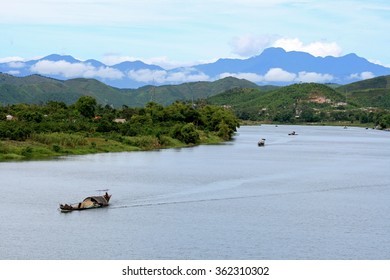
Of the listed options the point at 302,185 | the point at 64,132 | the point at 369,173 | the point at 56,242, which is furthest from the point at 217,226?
the point at 64,132

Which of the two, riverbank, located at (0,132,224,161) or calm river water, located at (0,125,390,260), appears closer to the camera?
calm river water, located at (0,125,390,260)

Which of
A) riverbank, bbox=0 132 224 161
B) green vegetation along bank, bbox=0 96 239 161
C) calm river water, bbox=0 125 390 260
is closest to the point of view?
calm river water, bbox=0 125 390 260

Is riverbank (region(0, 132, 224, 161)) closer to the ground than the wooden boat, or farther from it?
farther from it

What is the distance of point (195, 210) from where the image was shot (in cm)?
3844

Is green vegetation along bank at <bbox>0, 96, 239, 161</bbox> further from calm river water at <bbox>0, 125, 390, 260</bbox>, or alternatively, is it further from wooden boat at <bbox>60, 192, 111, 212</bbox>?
wooden boat at <bbox>60, 192, 111, 212</bbox>

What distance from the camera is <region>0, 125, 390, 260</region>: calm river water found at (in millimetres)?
29094

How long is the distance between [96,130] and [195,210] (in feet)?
146

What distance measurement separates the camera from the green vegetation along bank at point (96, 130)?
221 feet

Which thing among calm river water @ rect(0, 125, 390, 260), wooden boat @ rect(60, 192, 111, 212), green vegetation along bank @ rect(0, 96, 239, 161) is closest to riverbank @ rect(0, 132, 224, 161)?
green vegetation along bank @ rect(0, 96, 239, 161)

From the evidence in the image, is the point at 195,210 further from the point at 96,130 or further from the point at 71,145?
the point at 96,130

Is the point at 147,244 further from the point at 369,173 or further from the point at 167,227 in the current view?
the point at 369,173

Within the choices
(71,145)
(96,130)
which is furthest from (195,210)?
(96,130)

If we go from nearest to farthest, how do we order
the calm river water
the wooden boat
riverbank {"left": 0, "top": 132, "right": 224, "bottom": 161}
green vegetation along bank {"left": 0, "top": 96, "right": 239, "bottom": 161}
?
the calm river water < the wooden boat < riverbank {"left": 0, "top": 132, "right": 224, "bottom": 161} < green vegetation along bank {"left": 0, "top": 96, "right": 239, "bottom": 161}

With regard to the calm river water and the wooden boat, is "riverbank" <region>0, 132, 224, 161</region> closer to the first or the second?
the calm river water
